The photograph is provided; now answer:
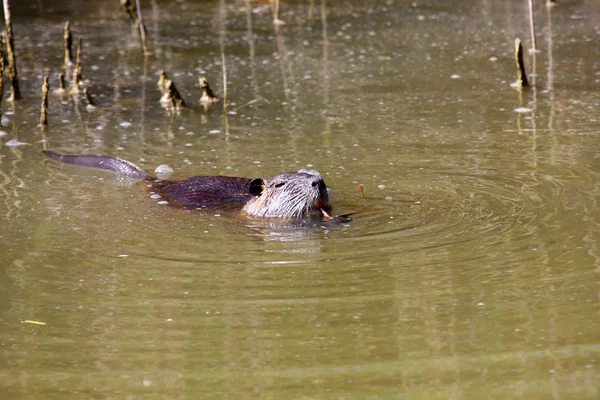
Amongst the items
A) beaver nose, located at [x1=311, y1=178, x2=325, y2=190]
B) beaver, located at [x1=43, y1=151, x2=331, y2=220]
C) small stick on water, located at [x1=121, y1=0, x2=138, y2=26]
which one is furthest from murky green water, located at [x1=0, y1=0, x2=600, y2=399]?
small stick on water, located at [x1=121, y1=0, x2=138, y2=26]

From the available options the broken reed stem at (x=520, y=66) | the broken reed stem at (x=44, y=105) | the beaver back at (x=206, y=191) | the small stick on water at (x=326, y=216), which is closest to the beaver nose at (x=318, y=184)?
the small stick on water at (x=326, y=216)

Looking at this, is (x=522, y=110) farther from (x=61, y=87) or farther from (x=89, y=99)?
(x=61, y=87)

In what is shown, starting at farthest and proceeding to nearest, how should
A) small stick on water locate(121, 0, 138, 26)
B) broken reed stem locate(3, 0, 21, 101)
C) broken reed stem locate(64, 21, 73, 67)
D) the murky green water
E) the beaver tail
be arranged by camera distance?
small stick on water locate(121, 0, 138, 26), broken reed stem locate(64, 21, 73, 67), broken reed stem locate(3, 0, 21, 101), the beaver tail, the murky green water

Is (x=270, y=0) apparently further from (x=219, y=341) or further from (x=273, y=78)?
(x=219, y=341)

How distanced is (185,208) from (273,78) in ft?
13.6

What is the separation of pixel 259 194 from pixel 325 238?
796mm

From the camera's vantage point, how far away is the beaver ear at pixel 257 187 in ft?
19.7

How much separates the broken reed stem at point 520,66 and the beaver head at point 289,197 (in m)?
3.61

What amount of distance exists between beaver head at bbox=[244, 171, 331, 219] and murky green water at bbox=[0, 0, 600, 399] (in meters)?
0.15

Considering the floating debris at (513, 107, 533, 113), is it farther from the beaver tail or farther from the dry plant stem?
the dry plant stem

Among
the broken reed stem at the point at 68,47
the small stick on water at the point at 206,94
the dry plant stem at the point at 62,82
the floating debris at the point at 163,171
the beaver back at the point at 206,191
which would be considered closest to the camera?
the beaver back at the point at 206,191

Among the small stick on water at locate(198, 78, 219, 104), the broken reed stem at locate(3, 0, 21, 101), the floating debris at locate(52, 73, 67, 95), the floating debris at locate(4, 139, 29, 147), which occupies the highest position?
the broken reed stem at locate(3, 0, 21, 101)

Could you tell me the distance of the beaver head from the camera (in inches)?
232

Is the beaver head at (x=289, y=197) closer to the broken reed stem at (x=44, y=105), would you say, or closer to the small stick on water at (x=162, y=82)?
the broken reed stem at (x=44, y=105)
